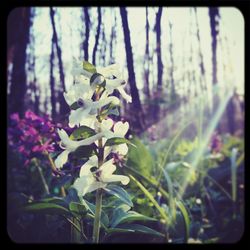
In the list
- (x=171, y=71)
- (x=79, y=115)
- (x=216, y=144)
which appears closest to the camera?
(x=79, y=115)

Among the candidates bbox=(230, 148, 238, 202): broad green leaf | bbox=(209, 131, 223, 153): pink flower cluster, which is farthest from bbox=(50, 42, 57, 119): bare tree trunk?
bbox=(209, 131, 223, 153): pink flower cluster

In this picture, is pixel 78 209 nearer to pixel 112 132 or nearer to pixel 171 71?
pixel 112 132

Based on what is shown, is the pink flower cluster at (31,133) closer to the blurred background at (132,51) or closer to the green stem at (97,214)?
the blurred background at (132,51)

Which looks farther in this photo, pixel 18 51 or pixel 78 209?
pixel 18 51

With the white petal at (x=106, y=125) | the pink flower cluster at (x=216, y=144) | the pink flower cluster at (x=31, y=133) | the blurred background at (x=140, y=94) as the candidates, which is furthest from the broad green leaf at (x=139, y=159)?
the pink flower cluster at (x=216, y=144)

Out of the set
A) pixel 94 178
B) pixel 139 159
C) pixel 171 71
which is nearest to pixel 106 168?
pixel 94 178

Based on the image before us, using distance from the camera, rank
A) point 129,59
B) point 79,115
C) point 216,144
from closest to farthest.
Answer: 1. point 79,115
2. point 129,59
3. point 216,144
